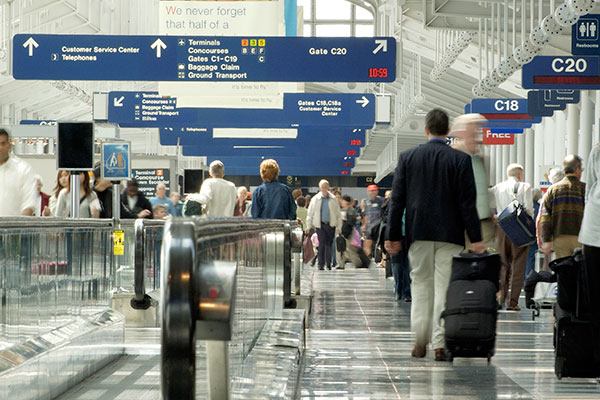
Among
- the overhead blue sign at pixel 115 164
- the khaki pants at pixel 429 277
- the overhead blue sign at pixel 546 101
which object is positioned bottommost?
the khaki pants at pixel 429 277

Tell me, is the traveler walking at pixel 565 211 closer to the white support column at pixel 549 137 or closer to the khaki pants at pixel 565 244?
the khaki pants at pixel 565 244

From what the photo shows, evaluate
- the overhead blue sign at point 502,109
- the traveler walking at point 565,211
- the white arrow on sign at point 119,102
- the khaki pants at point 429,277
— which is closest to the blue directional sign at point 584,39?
the traveler walking at point 565,211

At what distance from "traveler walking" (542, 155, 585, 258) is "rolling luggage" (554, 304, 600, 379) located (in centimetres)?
273

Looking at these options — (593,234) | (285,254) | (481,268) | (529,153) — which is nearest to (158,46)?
(285,254)

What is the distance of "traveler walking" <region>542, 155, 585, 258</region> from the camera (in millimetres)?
9125

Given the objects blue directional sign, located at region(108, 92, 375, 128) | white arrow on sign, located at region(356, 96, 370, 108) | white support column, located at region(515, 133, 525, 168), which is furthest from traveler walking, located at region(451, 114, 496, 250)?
white support column, located at region(515, 133, 525, 168)

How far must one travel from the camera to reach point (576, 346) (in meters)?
6.36

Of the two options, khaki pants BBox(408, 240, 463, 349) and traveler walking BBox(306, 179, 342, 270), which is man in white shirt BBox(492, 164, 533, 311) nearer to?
khaki pants BBox(408, 240, 463, 349)

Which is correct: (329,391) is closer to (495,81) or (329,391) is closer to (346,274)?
(495,81)

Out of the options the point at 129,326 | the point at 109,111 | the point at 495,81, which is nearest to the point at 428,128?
the point at 129,326

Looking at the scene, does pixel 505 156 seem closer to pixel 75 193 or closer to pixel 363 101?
pixel 363 101

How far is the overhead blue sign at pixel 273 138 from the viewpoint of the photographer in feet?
105

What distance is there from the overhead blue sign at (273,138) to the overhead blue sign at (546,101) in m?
12.8

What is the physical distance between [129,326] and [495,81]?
9272 mm
